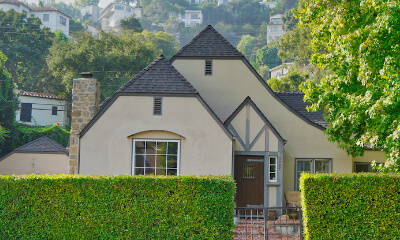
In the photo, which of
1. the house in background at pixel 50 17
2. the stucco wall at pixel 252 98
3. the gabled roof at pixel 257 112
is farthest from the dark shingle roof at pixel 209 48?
the house in background at pixel 50 17

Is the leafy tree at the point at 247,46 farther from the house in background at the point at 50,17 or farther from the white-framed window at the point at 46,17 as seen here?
the white-framed window at the point at 46,17

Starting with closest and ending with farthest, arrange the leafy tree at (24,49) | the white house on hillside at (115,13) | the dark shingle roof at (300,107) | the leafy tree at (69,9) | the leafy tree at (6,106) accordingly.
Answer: the dark shingle roof at (300,107), the leafy tree at (6,106), the leafy tree at (24,49), the white house on hillside at (115,13), the leafy tree at (69,9)

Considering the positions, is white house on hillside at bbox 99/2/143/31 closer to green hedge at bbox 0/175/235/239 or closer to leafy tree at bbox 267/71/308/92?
leafy tree at bbox 267/71/308/92

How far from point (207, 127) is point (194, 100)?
106cm

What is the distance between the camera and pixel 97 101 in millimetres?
20734

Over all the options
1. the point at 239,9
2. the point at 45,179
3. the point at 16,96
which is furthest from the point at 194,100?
the point at 239,9

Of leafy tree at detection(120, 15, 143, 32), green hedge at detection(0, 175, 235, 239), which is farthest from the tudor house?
leafy tree at detection(120, 15, 143, 32)

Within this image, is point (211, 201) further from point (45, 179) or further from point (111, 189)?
point (45, 179)

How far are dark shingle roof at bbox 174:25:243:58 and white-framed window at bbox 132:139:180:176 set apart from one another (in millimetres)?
5078

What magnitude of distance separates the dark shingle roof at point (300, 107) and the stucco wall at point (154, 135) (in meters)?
5.57

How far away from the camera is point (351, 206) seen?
13.2 meters

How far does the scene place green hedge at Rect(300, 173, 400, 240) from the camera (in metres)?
13.1

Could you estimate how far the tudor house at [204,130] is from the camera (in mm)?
19062

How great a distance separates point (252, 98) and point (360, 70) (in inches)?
269
